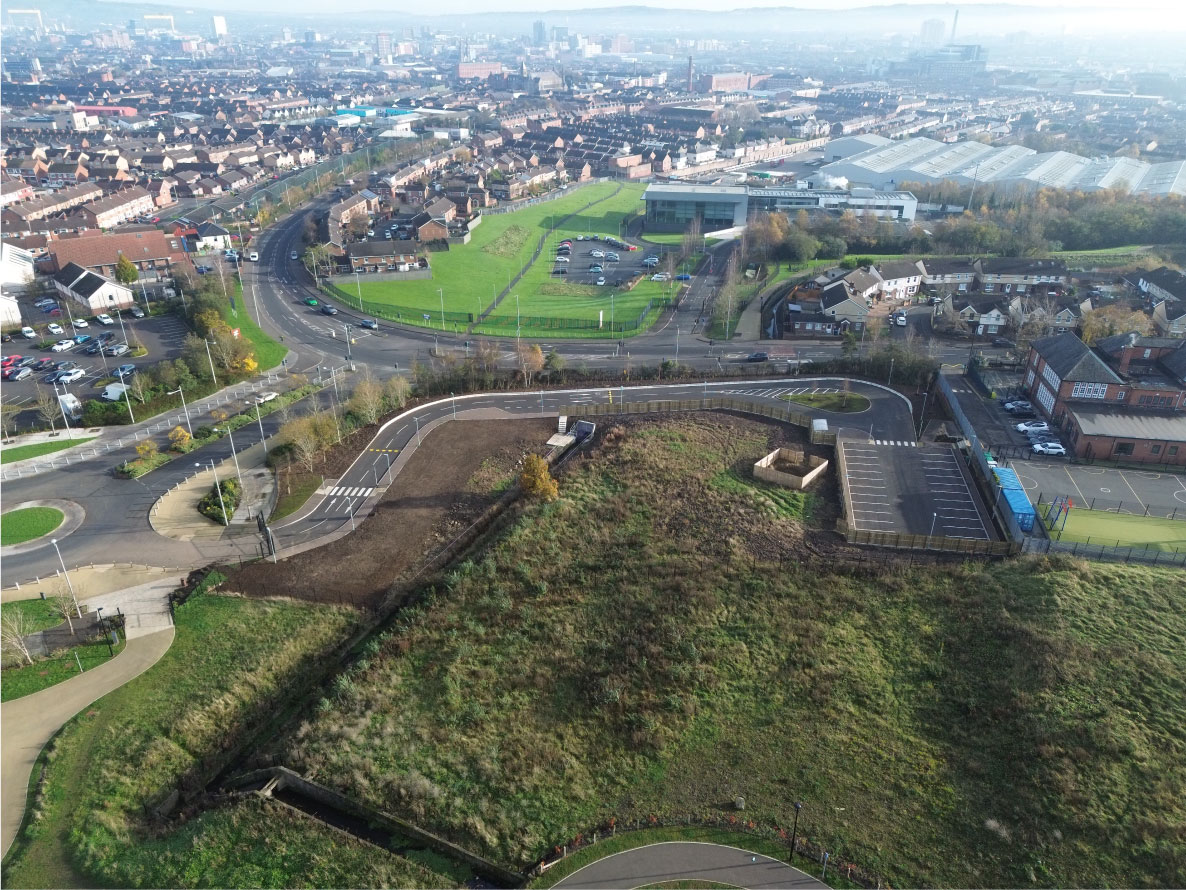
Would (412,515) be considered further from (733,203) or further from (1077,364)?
(733,203)

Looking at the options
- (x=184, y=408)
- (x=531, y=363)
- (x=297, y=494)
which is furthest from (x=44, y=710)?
(x=531, y=363)

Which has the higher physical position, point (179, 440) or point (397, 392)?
point (397, 392)

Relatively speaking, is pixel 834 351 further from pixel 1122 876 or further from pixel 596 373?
pixel 1122 876

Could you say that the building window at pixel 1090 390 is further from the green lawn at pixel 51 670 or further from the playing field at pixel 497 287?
the green lawn at pixel 51 670

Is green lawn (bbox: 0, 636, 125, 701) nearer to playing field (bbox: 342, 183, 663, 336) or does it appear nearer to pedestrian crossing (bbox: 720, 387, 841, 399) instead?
pedestrian crossing (bbox: 720, 387, 841, 399)

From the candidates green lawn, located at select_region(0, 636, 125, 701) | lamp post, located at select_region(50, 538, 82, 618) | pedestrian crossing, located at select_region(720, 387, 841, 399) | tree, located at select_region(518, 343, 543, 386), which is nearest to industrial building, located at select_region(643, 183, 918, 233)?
tree, located at select_region(518, 343, 543, 386)

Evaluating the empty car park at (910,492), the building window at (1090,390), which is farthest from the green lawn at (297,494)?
the building window at (1090,390)

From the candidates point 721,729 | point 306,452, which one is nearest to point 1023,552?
point 721,729
